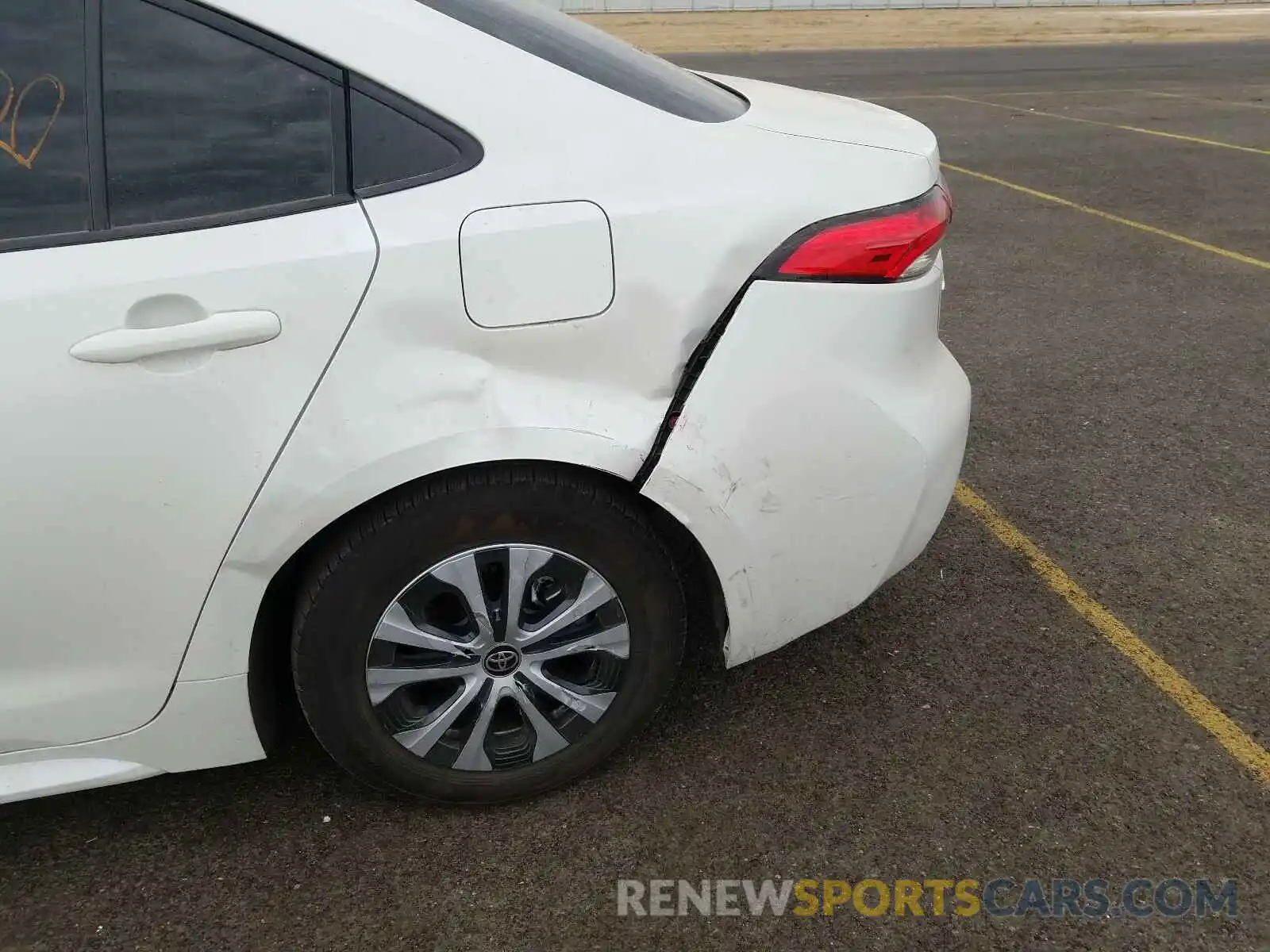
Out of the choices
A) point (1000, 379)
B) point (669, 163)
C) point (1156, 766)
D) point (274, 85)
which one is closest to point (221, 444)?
point (274, 85)

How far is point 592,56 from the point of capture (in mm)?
2348

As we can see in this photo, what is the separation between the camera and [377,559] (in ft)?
6.92

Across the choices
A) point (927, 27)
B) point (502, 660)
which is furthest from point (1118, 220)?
A: point (927, 27)

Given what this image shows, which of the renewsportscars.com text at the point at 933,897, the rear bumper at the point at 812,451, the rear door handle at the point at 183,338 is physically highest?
the rear door handle at the point at 183,338

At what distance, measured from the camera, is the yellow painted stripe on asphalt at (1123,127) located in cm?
991

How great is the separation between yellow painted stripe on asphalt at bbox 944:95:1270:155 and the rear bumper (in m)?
9.05

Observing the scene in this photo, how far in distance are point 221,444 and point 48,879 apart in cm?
107

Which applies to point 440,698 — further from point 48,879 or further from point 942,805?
point 942,805

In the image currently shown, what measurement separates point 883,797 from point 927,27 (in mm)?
30003

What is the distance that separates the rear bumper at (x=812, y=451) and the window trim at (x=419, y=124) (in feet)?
1.93

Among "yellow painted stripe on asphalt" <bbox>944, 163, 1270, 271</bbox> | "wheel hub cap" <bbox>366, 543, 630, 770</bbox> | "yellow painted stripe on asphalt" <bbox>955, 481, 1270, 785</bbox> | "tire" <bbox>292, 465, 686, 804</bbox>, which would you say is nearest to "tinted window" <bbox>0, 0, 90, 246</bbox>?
"tire" <bbox>292, 465, 686, 804</bbox>

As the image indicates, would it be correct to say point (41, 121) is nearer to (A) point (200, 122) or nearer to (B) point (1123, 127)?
(A) point (200, 122)

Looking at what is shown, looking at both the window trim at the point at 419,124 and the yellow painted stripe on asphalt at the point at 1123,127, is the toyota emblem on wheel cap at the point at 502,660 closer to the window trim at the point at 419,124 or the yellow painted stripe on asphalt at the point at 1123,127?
the window trim at the point at 419,124

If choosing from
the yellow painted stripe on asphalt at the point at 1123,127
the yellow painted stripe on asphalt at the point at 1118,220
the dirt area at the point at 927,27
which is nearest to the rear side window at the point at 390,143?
the yellow painted stripe on asphalt at the point at 1118,220
